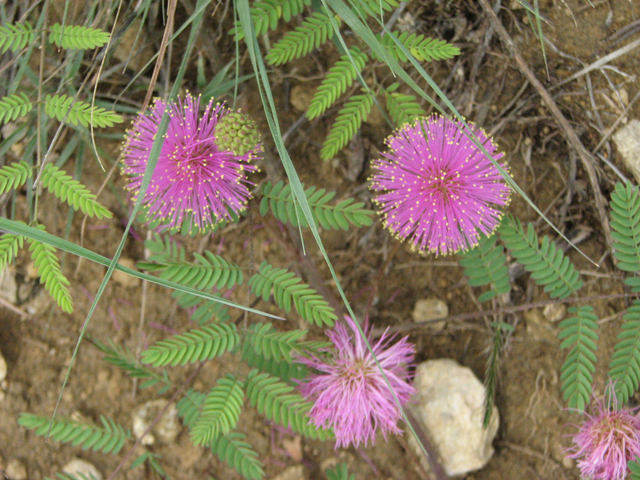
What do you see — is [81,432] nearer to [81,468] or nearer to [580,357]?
Answer: [81,468]

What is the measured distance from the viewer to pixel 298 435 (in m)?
2.58

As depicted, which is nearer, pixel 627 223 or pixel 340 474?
pixel 627 223

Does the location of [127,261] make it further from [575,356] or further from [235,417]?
[575,356]

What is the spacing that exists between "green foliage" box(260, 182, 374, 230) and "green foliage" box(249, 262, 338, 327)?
0.21 m

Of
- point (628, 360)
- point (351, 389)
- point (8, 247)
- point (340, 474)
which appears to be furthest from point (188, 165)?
point (628, 360)

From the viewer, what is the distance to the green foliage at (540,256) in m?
2.04

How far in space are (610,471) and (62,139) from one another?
9.53 feet

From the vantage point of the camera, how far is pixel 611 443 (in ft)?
6.85

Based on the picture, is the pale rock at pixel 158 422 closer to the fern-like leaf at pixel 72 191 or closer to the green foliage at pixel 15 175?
the fern-like leaf at pixel 72 191

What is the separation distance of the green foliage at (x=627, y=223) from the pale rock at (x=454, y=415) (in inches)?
35.3

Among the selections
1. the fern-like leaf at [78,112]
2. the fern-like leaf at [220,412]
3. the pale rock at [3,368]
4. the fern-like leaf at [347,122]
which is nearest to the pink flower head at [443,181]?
the fern-like leaf at [347,122]

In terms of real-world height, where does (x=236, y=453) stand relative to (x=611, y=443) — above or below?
below

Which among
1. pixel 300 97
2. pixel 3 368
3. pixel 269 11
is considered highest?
pixel 269 11

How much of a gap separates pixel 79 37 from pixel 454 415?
89.1 inches
